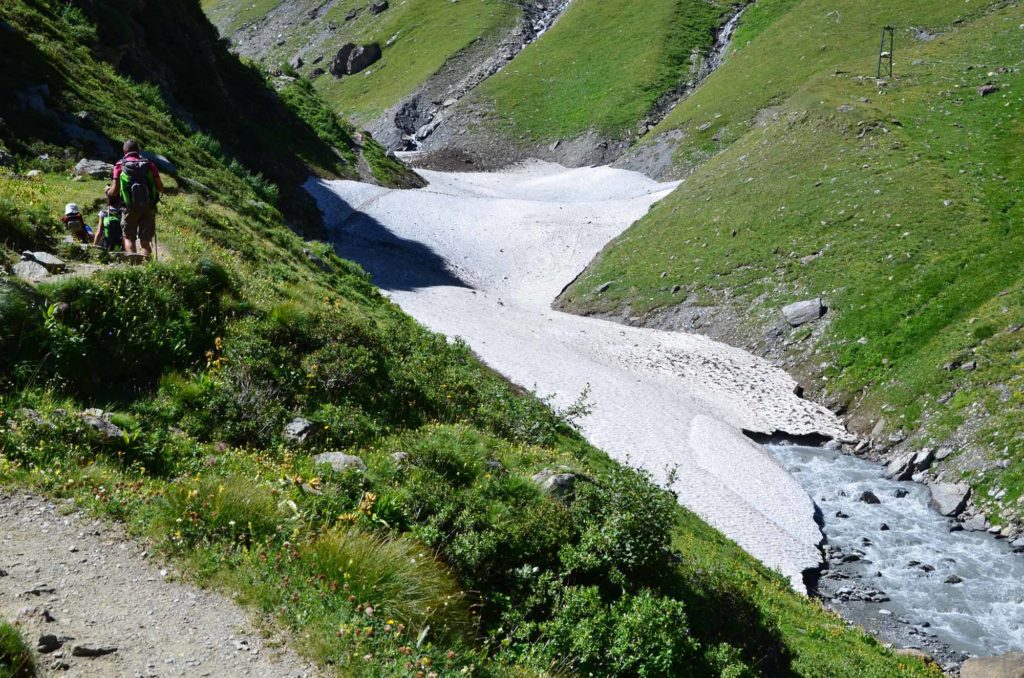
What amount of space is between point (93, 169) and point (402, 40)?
106200 millimetres

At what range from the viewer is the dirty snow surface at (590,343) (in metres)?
23.5

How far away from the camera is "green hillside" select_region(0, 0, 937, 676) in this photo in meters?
7.46

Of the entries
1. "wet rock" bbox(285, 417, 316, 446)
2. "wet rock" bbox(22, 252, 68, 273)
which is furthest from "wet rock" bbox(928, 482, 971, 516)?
"wet rock" bbox(22, 252, 68, 273)

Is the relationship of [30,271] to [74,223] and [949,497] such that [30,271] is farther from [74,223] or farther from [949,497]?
[949,497]

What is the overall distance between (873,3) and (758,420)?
6273 centimetres

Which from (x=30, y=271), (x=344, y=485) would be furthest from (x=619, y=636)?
(x=30, y=271)

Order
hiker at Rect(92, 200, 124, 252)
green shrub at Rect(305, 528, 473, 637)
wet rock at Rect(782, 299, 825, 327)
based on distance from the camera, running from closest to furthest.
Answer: green shrub at Rect(305, 528, 473, 637) → hiker at Rect(92, 200, 124, 252) → wet rock at Rect(782, 299, 825, 327)

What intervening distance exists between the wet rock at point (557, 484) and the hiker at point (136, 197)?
8811 millimetres

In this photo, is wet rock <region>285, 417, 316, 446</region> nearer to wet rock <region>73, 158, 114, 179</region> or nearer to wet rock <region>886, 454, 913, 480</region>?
wet rock <region>73, 158, 114, 179</region>

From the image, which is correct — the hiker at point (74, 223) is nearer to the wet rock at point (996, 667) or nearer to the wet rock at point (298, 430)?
the wet rock at point (298, 430)

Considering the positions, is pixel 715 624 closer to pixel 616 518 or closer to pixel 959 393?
Answer: pixel 616 518

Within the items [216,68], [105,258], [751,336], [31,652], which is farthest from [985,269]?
[216,68]

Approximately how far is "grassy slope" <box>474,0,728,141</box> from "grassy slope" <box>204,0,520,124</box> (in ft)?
38.1

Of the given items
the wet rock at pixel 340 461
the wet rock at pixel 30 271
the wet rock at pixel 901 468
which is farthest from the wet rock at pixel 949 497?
the wet rock at pixel 30 271
